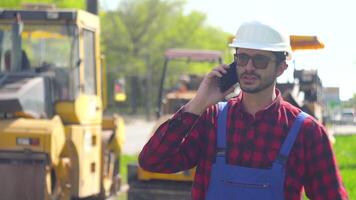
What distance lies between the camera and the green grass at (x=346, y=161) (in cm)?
1175

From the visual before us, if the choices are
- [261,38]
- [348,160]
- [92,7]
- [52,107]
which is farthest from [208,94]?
[348,160]

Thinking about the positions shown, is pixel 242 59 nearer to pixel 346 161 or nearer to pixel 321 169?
pixel 321 169

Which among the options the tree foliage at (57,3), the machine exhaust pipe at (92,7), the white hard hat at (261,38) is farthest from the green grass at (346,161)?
the tree foliage at (57,3)

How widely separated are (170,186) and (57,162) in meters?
1.48

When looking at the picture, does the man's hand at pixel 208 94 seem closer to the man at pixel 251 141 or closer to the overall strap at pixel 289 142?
the man at pixel 251 141

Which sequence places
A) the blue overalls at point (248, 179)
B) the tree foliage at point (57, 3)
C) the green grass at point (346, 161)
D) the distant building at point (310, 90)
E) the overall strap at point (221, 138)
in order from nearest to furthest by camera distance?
the blue overalls at point (248, 179)
the overall strap at point (221, 138)
the green grass at point (346, 161)
the distant building at point (310, 90)
the tree foliage at point (57, 3)

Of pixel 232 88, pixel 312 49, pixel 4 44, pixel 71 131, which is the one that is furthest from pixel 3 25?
pixel 232 88

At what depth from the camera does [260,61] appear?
3656 mm

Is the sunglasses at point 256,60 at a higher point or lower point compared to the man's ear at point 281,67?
higher

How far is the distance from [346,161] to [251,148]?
15262 millimetres

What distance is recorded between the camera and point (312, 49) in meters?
9.33

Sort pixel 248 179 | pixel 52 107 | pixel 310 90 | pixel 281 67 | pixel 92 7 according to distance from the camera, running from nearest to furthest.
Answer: pixel 248 179, pixel 281 67, pixel 52 107, pixel 310 90, pixel 92 7

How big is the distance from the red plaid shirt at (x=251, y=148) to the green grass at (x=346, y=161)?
20.9ft

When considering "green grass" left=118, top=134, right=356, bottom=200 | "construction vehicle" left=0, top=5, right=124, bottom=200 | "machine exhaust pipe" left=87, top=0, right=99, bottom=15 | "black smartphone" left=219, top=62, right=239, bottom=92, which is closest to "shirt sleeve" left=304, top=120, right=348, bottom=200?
"black smartphone" left=219, top=62, right=239, bottom=92
